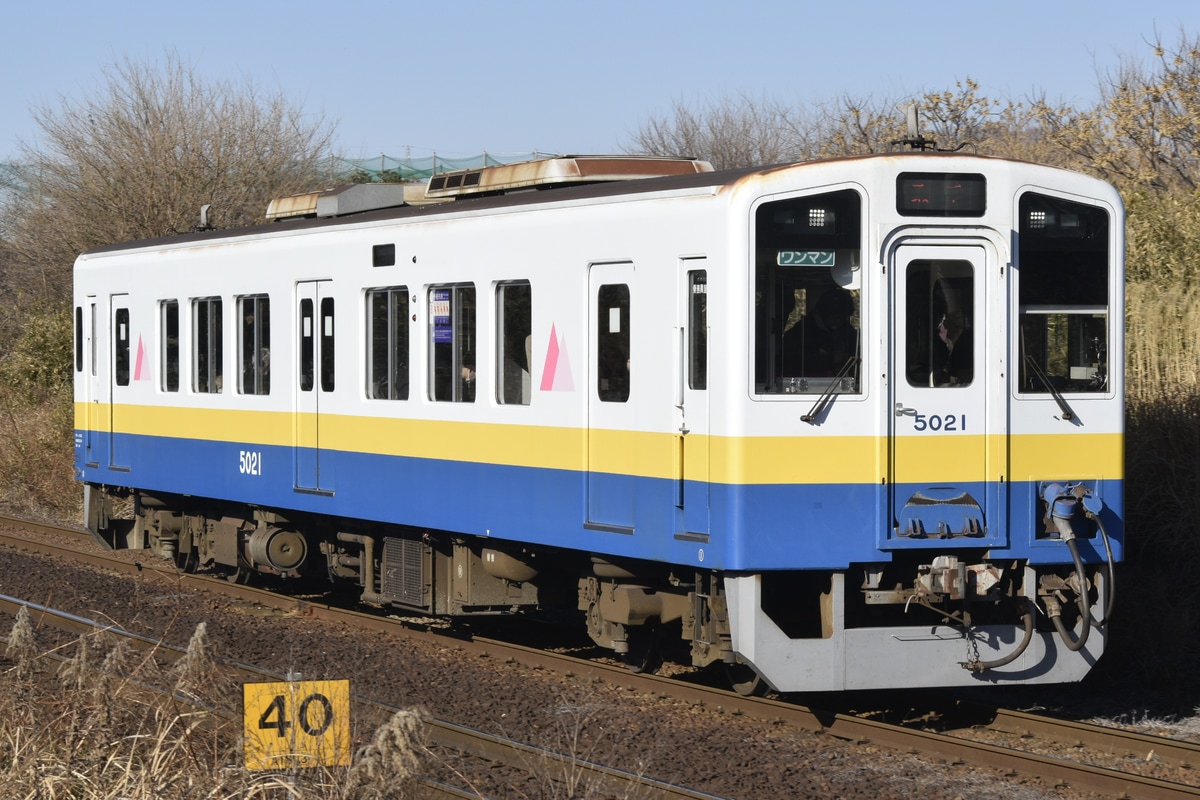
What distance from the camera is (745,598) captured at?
8203 millimetres

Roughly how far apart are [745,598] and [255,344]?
A: 573 cm

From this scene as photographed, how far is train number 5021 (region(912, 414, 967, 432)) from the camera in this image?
827 centimetres

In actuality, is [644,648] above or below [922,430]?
below

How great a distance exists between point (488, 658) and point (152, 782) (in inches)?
195

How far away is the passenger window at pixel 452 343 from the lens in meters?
10.1

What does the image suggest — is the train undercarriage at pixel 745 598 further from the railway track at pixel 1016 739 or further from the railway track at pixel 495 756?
the railway track at pixel 495 756

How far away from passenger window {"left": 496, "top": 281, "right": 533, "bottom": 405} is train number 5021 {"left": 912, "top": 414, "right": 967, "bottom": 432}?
2.50m

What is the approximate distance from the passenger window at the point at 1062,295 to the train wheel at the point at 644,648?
2.93m

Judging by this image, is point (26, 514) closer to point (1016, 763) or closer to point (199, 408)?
point (199, 408)

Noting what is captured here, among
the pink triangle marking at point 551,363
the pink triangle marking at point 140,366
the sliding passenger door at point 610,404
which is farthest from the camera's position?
the pink triangle marking at point 140,366

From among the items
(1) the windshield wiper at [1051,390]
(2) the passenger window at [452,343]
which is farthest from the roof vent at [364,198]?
(1) the windshield wiper at [1051,390]

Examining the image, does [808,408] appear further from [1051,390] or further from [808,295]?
[1051,390]

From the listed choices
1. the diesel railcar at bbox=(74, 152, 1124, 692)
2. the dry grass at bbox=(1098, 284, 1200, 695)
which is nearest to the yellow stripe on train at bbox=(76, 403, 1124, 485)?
the diesel railcar at bbox=(74, 152, 1124, 692)

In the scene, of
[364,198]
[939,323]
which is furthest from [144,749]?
[364,198]
